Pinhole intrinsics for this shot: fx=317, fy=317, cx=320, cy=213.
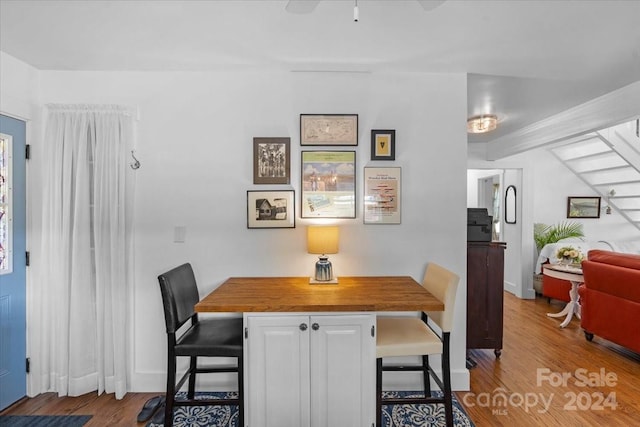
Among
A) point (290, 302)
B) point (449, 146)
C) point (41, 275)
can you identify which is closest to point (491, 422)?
point (290, 302)

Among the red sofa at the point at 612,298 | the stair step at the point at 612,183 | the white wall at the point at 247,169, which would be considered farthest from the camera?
the stair step at the point at 612,183

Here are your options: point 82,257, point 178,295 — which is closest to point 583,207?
point 178,295

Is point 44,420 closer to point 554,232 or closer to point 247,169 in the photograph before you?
point 247,169

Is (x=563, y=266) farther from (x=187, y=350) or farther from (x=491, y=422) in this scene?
(x=187, y=350)

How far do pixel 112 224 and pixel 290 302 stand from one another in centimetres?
149

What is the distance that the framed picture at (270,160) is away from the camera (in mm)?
2430

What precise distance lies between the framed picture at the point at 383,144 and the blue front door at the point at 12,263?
8.46 ft

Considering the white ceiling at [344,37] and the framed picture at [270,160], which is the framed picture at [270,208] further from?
the white ceiling at [344,37]

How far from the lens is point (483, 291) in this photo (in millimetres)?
2785

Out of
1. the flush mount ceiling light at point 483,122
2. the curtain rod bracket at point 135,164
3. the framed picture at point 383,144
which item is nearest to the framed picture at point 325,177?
the framed picture at point 383,144

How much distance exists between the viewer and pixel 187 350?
6.11 feet

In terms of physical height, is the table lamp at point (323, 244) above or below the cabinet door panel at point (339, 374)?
above

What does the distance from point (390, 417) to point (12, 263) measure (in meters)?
2.84

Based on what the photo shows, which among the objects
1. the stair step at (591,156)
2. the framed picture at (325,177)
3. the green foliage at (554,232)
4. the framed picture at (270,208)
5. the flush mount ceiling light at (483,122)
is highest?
the flush mount ceiling light at (483,122)
